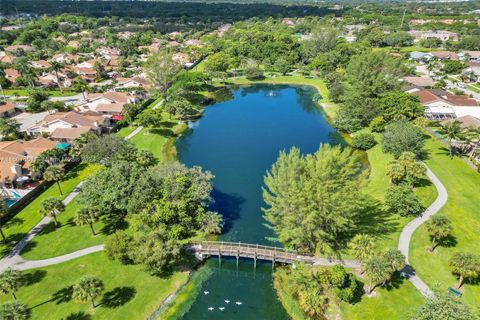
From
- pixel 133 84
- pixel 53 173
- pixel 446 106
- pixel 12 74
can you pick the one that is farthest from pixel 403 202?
pixel 12 74

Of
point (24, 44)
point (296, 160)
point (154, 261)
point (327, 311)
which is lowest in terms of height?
point (327, 311)

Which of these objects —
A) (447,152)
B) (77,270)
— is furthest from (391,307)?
(447,152)

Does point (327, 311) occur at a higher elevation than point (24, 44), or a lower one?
lower

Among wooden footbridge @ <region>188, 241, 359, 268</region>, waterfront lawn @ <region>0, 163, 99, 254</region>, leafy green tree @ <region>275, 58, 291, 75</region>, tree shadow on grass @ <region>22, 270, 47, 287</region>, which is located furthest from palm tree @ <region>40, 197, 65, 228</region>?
leafy green tree @ <region>275, 58, 291, 75</region>

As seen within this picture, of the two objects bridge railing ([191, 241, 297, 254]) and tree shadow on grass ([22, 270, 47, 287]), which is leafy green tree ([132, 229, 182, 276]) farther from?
tree shadow on grass ([22, 270, 47, 287])

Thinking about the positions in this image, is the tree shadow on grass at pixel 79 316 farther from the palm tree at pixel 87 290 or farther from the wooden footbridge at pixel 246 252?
the wooden footbridge at pixel 246 252

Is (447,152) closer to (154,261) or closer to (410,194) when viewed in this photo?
(410,194)
